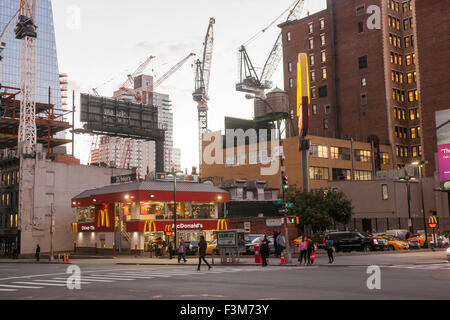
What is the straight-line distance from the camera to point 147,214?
5612 cm

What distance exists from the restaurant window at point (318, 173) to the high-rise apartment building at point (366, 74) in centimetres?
1753

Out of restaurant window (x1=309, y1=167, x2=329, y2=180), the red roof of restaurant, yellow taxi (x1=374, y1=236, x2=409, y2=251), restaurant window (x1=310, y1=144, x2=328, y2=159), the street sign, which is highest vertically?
restaurant window (x1=310, y1=144, x2=328, y2=159)

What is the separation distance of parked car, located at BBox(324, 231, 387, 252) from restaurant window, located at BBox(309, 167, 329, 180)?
42426mm

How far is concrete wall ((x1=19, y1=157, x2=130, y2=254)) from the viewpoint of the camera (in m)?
71.4

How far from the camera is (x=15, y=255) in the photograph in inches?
2566

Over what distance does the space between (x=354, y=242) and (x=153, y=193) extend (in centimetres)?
2315

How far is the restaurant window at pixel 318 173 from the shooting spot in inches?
3413

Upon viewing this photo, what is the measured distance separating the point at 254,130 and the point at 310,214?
6054 centimetres

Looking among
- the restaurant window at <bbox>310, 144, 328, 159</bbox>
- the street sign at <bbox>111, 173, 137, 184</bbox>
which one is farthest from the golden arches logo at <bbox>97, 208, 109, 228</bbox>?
the restaurant window at <bbox>310, 144, 328, 159</bbox>

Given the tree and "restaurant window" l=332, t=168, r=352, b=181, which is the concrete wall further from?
"restaurant window" l=332, t=168, r=352, b=181

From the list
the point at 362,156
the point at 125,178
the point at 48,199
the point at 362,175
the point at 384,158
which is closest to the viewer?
the point at 125,178

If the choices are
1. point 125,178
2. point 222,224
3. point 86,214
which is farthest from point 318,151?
point 86,214

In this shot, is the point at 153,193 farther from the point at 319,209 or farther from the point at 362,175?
the point at 362,175

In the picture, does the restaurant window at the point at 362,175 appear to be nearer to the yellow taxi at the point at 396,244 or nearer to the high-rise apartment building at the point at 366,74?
the high-rise apartment building at the point at 366,74
